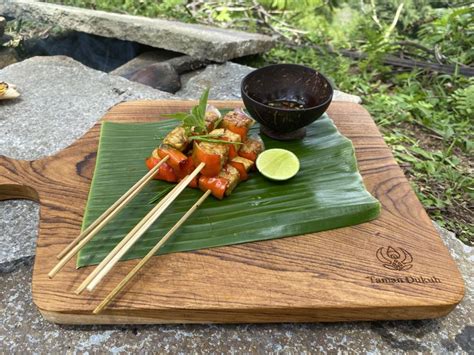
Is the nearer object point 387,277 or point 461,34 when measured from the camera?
point 387,277

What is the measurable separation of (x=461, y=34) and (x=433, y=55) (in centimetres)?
56

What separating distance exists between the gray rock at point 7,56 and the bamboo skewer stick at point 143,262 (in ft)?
19.8

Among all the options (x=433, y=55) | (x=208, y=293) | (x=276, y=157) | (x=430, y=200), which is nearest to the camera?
(x=208, y=293)

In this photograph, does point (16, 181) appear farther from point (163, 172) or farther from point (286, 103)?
point (286, 103)

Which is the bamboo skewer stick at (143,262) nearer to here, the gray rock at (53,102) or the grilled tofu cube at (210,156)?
the grilled tofu cube at (210,156)

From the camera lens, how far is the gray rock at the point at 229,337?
6.66ft

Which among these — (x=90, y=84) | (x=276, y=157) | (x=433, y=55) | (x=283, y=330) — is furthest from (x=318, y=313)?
(x=433, y=55)

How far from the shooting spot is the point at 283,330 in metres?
2.14

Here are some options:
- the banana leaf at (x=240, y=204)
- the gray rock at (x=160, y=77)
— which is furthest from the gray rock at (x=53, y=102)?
the banana leaf at (x=240, y=204)

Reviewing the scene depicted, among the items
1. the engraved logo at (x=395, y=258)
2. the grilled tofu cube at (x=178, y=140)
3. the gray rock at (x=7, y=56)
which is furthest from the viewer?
the gray rock at (x=7, y=56)

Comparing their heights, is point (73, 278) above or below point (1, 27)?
above

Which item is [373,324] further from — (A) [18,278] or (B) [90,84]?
(B) [90,84]

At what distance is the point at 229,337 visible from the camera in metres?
2.10

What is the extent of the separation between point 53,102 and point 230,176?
8.54ft
